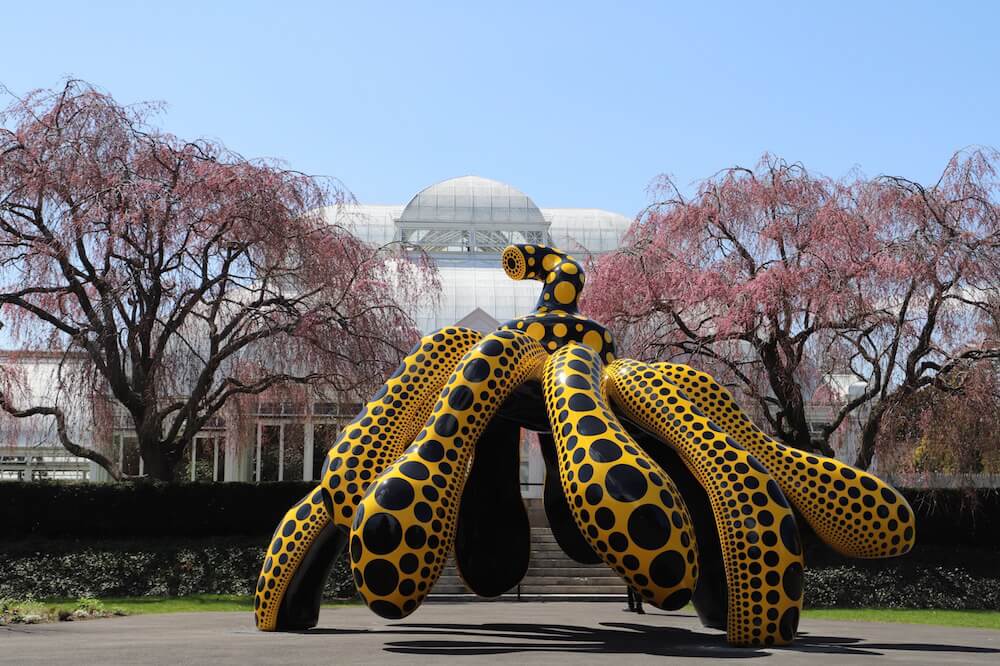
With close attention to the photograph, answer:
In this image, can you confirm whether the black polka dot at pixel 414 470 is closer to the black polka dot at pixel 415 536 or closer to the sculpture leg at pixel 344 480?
the black polka dot at pixel 415 536

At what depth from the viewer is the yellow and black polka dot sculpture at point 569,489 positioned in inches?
336

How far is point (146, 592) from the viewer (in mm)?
19141

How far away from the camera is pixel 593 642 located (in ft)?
34.7

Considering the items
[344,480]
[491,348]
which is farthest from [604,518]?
[344,480]

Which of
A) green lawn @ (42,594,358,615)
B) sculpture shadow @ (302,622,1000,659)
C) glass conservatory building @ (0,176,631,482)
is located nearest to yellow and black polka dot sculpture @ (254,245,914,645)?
sculpture shadow @ (302,622,1000,659)

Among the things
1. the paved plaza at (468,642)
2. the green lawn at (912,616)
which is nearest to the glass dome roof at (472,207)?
the green lawn at (912,616)

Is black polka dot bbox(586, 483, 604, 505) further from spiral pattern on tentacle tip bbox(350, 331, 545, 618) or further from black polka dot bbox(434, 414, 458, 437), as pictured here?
black polka dot bbox(434, 414, 458, 437)

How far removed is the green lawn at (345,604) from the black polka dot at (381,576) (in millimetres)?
8300

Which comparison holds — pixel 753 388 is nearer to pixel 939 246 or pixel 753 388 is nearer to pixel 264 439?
pixel 939 246

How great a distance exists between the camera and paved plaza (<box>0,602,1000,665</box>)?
8.60m

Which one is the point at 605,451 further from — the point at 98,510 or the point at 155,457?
the point at 98,510

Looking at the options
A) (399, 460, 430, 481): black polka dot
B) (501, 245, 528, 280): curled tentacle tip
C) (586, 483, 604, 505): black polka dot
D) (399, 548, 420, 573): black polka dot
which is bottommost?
(399, 548, 420, 573): black polka dot

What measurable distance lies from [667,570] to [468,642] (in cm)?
290

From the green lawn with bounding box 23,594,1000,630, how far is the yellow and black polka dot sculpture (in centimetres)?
630
